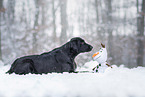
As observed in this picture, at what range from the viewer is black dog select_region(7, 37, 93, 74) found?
2.50 metres

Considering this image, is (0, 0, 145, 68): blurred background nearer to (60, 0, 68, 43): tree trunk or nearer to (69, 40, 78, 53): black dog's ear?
(60, 0, 68, 43): tree trunk

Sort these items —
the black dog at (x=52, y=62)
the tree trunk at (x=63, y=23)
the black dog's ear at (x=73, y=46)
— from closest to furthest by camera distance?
1. the black dog at (x=52, y=62)
2. the black dog's ear at (x=73, y=46)
3. the tree trunk at (x=63, y=23)

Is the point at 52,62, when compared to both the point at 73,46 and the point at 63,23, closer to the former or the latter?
the point at 73,46

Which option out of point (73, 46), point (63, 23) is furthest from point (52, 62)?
point (63, 23)

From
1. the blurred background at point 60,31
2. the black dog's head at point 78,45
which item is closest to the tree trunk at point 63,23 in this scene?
the blurred background at point 60,31

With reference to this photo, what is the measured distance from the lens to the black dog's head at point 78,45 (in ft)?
8.86

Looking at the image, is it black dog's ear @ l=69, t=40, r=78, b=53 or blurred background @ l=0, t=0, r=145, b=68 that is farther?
blurred background @ l=0, t=0, r=145, b=68

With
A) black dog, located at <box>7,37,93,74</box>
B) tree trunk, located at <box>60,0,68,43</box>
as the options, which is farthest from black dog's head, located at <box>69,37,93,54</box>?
tree trunk, located at <box>60,0,68,43</box>

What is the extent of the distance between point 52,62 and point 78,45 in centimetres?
58

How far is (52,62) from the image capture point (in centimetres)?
255

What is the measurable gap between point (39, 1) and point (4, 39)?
4694 mm

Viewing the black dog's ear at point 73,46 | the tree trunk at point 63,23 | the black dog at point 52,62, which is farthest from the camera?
the tree trunk at point 63,23

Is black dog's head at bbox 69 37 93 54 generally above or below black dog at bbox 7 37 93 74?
above

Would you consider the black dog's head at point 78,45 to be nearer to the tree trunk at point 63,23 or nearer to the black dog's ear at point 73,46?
the black dog's ear at point 73,46
